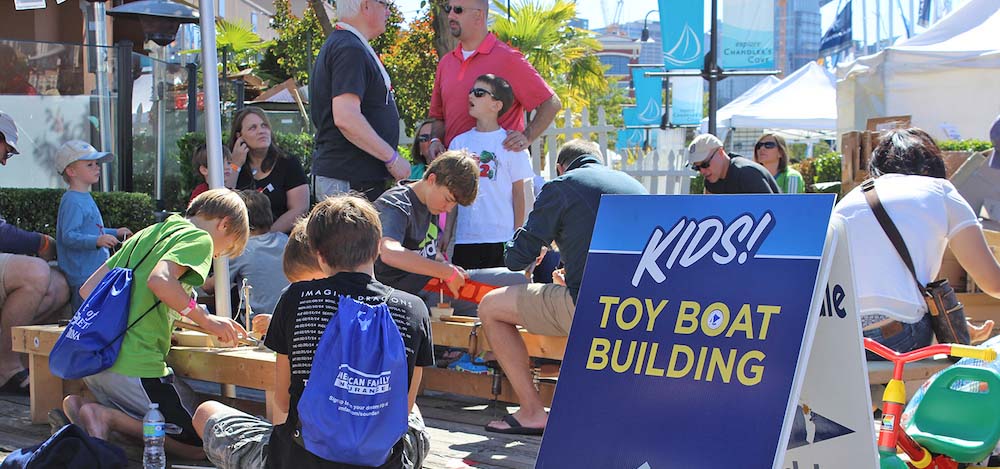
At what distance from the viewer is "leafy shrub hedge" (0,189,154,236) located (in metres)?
7.07

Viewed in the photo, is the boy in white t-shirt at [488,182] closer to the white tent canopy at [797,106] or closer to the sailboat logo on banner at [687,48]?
the sailboat logo on banner at [687,48]

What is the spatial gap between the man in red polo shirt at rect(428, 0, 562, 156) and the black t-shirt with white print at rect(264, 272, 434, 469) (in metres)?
2.92

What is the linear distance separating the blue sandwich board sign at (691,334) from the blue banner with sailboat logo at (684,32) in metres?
13.0

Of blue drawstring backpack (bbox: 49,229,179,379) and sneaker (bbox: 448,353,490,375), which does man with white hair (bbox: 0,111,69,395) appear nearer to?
blue drawstring backpack (bbox: 49,229,179,379)

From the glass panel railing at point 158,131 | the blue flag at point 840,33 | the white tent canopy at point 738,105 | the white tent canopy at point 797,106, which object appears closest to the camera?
the glass panel railing at point 158,131

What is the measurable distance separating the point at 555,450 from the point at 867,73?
12589 mm

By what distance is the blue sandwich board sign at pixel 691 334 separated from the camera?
9.32ft

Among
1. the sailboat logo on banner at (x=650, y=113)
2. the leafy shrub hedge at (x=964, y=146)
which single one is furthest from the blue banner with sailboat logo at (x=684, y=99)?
the leafy shrub hedge at (x=964, y=146)

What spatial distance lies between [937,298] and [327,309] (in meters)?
2.47

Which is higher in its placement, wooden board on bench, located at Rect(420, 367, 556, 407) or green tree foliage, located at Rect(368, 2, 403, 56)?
green tree foliage, located at Rect(368, 2, 403, 56)

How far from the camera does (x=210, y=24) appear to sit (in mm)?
5105

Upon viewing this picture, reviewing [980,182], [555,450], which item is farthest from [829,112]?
[555,450]

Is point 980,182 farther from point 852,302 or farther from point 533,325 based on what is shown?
point 852,302

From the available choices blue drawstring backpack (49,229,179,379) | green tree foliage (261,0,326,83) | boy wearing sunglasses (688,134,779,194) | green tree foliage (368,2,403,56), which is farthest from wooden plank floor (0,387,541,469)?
green tree foliage (261,0,326,83)
